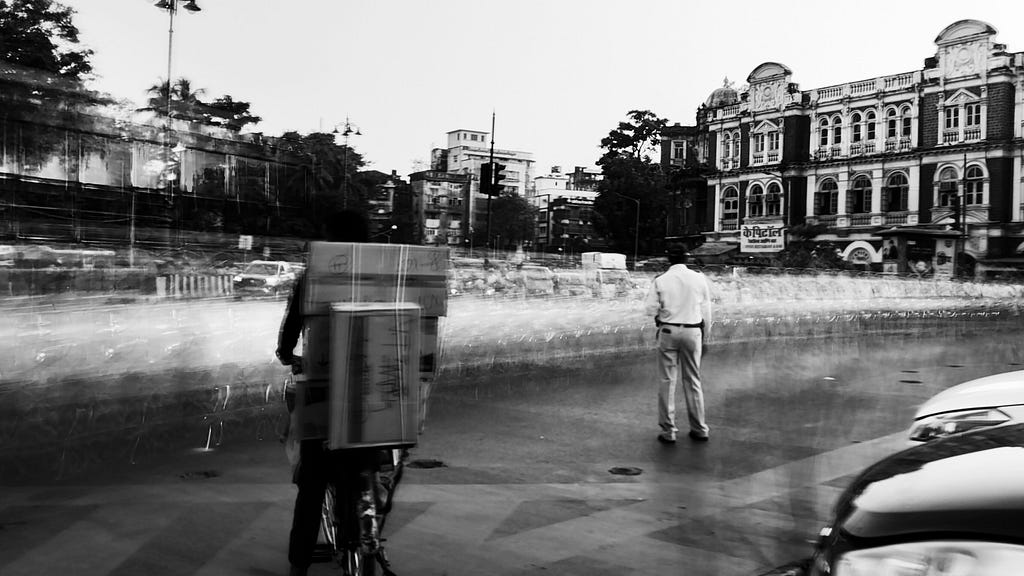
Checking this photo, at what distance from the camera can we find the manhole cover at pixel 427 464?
6.44 m

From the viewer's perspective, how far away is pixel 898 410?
9.34m

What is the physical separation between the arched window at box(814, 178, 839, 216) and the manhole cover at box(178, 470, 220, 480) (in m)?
52.0

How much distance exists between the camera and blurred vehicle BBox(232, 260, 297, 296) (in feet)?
39.5

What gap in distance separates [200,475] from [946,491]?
4.95m

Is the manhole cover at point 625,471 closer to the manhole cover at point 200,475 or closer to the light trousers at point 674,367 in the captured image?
the light trousers at point 674,367

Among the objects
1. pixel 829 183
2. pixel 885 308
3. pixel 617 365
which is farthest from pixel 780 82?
pixel 617 365

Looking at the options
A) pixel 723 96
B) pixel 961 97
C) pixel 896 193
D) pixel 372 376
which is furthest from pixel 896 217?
pixel 372 376

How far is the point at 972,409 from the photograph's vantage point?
15.7 feet

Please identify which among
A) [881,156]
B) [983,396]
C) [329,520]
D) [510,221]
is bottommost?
[329,520]

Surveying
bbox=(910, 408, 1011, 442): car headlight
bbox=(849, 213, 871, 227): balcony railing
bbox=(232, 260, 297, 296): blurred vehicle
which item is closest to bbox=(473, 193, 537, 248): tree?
bbox=(849, 213, 871, 227): balcony railing

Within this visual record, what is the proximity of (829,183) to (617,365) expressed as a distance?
44537mm

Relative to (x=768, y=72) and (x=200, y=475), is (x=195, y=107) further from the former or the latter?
(x=768, y=72)

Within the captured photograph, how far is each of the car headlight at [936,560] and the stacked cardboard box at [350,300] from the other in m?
1.85

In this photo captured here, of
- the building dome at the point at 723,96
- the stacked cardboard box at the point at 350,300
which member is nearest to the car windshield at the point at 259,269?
the stacked cardboard box at the point at 350,300
